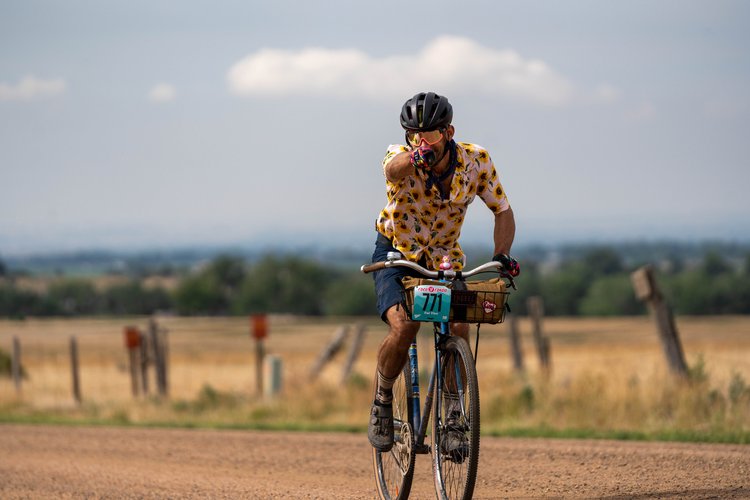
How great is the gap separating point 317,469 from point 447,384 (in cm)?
308

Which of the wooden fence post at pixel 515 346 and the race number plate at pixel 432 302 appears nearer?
the race number plate at pixel 432 302

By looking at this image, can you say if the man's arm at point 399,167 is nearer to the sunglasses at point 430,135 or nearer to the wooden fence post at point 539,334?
the sunglasses at point 430,135

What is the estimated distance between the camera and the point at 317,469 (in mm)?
8961

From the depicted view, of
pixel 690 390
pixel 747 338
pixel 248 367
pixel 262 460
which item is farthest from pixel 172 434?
pixel 747 338

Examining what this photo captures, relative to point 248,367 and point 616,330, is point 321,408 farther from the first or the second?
point 616,330

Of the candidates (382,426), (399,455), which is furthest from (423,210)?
(399,455)

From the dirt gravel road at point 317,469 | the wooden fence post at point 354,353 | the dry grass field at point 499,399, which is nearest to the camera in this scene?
the dirt gravel road at point 317,469

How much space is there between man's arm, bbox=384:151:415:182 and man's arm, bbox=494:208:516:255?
62 centimetres

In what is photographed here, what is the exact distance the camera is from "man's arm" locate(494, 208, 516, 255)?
→ 6328 mm

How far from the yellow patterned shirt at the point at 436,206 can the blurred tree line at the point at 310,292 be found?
59.8 m

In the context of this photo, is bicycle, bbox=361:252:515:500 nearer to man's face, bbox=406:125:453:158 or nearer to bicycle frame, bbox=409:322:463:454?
bicycle frame, bbox=409:322:463:454

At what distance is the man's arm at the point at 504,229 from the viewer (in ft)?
20.8

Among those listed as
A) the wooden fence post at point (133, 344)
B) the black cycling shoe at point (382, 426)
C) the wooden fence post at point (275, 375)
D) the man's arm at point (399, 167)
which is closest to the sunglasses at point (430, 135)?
the man's arm at point (399, 167)

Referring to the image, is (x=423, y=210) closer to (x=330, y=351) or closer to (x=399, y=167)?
(x=399, y=167)
